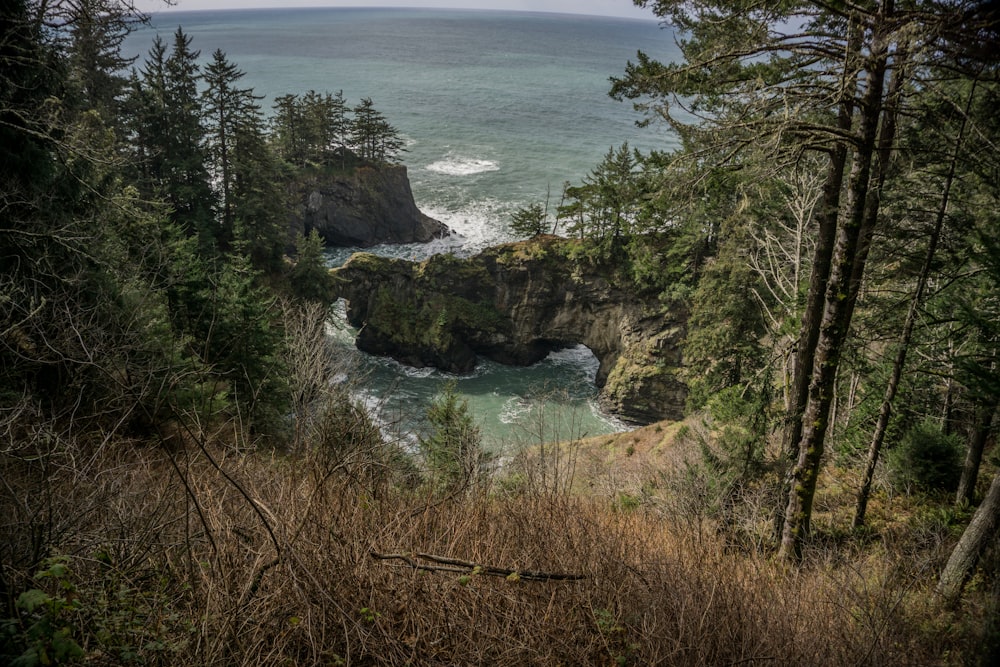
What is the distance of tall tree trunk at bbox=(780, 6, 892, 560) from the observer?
7.02 meters

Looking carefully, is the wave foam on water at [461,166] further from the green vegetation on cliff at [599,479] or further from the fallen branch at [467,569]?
the fallen branch at [467,569]

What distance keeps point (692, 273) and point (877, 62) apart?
89.2 ft

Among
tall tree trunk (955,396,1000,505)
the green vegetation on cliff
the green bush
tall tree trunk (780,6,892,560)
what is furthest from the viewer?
the green bush

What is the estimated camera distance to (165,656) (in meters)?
3.68

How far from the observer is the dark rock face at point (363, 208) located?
53406 mm

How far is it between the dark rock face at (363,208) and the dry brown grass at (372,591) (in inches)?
2031

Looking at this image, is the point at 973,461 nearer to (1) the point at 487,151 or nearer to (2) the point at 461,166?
(2) the point at 461,166

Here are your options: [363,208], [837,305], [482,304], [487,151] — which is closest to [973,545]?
[837,305]

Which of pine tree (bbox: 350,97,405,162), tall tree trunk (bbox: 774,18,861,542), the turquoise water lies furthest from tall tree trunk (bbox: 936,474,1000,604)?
pine tree (bbox: 350,97,405,162)

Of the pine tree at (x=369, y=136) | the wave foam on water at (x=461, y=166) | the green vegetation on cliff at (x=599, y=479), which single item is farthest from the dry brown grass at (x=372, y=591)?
the wave foam on water at (x=461, y=166)

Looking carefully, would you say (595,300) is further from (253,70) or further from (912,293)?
(253,70)

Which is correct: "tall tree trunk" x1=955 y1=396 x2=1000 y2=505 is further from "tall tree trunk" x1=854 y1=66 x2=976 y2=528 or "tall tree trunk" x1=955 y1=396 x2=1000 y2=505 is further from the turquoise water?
the turquoise water

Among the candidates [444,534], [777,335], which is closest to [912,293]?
[777,335]

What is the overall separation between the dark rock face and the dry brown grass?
51.6 meters
